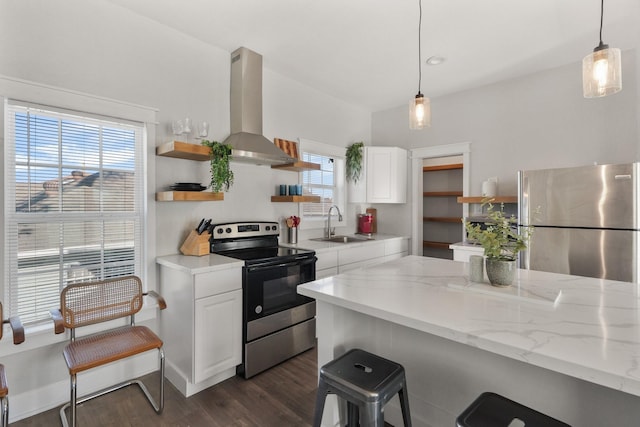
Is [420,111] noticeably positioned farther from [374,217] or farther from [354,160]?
[374,217]

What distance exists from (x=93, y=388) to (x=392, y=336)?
7.14 ft

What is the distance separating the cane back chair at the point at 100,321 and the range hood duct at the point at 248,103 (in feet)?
4.57

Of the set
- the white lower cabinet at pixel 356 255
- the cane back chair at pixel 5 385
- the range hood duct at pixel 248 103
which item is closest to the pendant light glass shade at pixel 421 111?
the range hood duct at pixel 248 103

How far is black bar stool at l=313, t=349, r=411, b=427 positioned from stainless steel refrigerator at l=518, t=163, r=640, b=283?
167 centimetres

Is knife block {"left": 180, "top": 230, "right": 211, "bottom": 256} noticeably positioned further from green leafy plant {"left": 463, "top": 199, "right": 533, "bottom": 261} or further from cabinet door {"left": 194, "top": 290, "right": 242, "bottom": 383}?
green leafy plant {"left": 463, "top": 199, "right": 533, "bottom": 261}

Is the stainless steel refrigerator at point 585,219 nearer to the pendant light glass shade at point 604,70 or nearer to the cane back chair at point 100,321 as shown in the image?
the pendant light glass shade at point 604,70

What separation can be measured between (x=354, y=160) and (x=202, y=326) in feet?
9.58

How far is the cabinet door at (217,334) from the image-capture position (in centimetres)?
221

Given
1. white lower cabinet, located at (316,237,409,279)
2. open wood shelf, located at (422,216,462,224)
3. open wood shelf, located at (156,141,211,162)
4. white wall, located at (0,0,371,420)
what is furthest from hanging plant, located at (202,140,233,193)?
open wood shelf, located at (422,216,462,224)

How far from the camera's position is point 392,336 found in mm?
1785

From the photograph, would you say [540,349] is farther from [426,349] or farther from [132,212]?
[132,212]

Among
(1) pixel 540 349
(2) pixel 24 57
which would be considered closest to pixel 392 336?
(1) pixel 540 349

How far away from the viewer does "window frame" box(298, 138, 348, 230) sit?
12.5 ft

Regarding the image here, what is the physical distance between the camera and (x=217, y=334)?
230 cm
